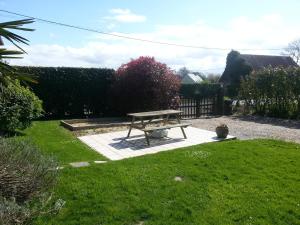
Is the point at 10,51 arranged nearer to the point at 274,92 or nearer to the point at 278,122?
the point at 278,122

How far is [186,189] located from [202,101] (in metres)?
11.4

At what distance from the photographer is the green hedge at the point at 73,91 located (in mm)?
13992

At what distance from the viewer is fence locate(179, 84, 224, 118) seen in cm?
1572

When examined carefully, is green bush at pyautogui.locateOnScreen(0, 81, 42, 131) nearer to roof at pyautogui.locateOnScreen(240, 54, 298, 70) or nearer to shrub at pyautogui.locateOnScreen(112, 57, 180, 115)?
shrub at pyautogui.locateOnScreen(112, 57, 180, 115)

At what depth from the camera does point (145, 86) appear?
13836 mm

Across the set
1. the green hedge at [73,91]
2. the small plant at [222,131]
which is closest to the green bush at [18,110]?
the green hedge at [73,91]

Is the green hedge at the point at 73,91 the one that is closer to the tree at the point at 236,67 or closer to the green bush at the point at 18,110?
the green bush at the point at 18,110

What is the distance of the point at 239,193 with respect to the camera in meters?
4.95

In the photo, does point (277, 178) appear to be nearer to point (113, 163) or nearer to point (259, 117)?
point (113, 163)

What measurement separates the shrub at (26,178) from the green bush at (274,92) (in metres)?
12.8

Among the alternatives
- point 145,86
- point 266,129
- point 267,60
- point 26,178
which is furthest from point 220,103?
point 267,60

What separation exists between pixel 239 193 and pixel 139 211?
5.16 ft

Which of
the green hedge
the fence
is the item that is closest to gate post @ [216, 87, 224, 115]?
the fence

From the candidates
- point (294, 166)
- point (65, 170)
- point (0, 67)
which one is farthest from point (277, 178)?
point (0, 67)
